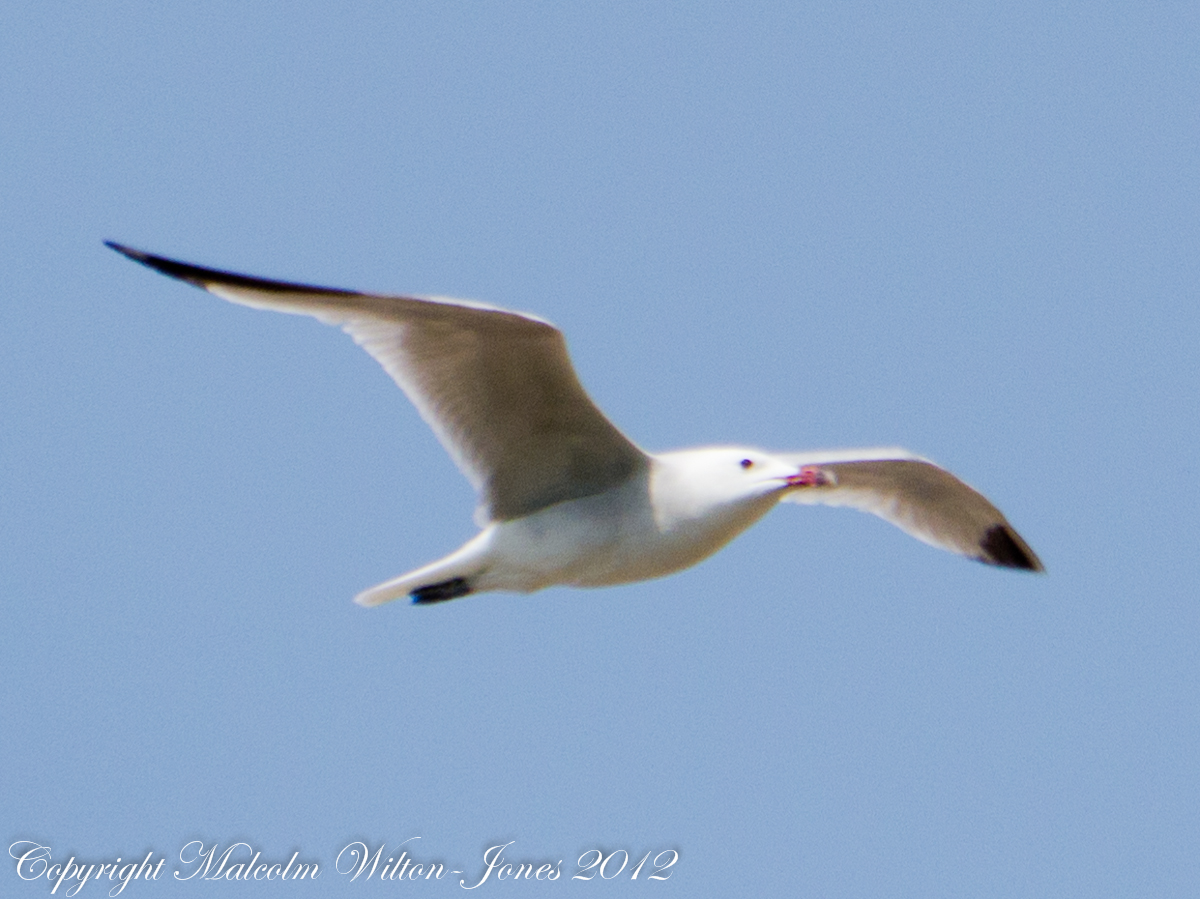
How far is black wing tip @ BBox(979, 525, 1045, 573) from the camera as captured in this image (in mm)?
9664

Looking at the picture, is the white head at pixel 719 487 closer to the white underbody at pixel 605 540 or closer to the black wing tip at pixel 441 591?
the white underbody at pixel 605 540

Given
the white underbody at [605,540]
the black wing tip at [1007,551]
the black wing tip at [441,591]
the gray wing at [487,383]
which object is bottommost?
the black wing tip at [1007,551]

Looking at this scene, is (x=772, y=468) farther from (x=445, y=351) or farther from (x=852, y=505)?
(x=852, y=505)

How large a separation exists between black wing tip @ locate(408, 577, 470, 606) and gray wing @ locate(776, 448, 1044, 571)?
224cm

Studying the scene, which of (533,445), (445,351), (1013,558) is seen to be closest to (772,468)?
(533,445)

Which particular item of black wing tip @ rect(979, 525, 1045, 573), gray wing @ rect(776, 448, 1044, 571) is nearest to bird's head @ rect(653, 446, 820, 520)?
gray wing @ rect(776, 448, 1044, 571)

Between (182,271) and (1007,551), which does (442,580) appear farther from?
(1007,551)

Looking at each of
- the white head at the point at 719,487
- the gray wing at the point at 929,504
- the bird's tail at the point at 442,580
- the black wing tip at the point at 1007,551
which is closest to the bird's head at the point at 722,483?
the white head at the point at 719,487

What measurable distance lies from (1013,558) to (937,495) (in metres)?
0.77

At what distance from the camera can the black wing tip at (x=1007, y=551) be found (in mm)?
9664

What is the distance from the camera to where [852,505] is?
9445 mm

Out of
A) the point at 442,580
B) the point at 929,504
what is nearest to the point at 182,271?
the point at 442,580

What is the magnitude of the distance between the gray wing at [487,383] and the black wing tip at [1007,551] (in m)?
3.24

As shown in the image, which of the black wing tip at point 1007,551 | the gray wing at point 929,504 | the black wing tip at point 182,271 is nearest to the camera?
the black wing tip at point 182,271
